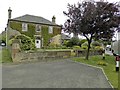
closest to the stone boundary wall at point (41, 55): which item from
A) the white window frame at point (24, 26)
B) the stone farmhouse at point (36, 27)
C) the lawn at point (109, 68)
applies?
the lawn at point (109, 68)

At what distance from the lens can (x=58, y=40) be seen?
43281 mm

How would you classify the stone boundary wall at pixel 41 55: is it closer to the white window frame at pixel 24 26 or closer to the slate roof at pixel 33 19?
the white window frame at pixel 24 26

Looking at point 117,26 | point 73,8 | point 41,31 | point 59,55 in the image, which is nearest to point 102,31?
point 117,26

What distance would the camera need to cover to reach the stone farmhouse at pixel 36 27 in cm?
3738

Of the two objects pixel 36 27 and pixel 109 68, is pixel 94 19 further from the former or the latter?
pixel 36 27

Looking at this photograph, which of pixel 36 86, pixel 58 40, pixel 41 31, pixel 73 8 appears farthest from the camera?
pixel 58 40

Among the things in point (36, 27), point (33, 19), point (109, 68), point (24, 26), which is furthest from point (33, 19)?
point (109, 68)

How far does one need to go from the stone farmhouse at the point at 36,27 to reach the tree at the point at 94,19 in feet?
59.7

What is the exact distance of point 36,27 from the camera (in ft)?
130

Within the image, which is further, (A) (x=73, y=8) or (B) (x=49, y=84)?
(A) (x=73, y=8)

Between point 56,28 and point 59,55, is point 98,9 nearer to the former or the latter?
Answer: point 59,55

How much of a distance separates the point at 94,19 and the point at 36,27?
2139 centimetres

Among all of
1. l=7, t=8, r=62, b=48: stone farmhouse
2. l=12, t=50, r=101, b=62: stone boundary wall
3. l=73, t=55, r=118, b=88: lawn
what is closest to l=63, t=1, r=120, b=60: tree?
l=73, t=55, r=118, b=88: lawn

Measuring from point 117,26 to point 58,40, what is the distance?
23477 millimetres
